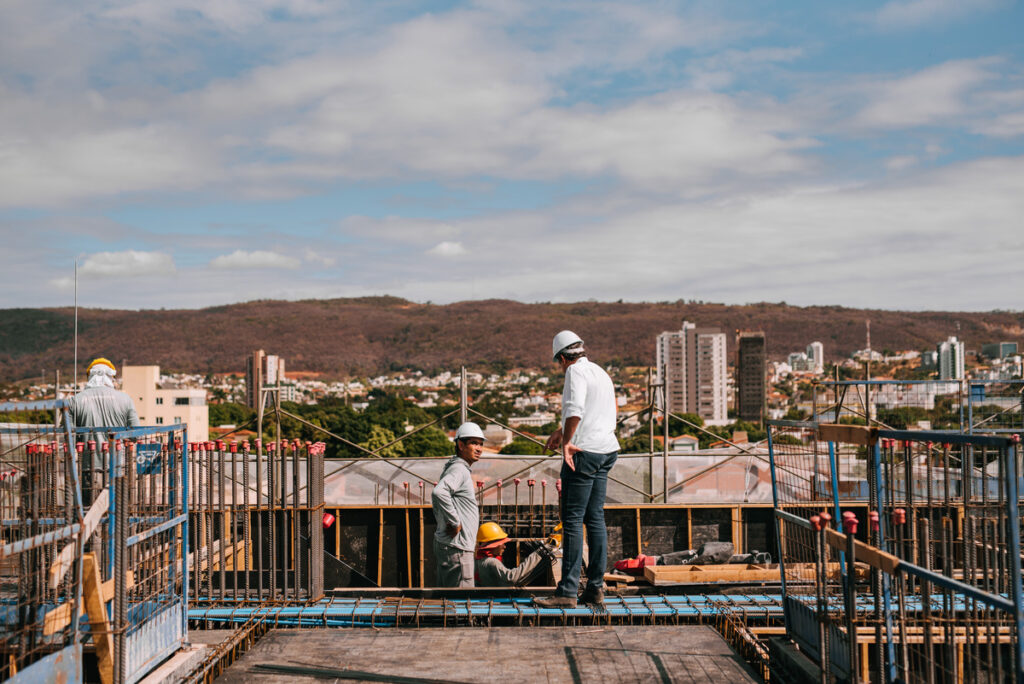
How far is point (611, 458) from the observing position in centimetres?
712

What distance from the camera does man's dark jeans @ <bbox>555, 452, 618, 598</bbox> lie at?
7.05 m

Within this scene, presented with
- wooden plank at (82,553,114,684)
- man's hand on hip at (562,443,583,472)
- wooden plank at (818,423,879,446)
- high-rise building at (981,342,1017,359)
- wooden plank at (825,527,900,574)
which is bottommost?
wooden plank at (82,553,114,684)

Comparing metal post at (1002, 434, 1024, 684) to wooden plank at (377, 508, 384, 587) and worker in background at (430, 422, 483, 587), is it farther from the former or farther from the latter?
wooden plank at (377, 508, 384, 587)

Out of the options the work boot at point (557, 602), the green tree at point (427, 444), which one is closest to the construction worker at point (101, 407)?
the work boot at point (557, 602)

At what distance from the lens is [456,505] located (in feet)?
26.9

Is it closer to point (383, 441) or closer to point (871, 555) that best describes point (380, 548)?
point (871, 555)

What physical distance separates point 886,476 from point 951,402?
1417 centimetres

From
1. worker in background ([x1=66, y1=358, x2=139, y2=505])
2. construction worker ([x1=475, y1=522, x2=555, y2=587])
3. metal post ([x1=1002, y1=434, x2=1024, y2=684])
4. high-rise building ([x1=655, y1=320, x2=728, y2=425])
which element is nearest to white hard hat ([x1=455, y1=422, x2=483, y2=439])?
construction worker ([x1=475, y1=522, x2=555, y2=587])

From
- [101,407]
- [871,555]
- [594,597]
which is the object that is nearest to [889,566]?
[871,555]

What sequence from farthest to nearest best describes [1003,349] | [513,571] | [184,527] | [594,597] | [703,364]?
1. [703,364]
2. [1003,349]
3. [513,571]
4. [594,597]
5. [184,527]

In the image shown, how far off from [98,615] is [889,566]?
14.2 ft

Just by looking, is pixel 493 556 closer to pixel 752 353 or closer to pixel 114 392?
pixel 114 392

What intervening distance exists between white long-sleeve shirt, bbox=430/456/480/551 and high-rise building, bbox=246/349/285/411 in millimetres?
9875

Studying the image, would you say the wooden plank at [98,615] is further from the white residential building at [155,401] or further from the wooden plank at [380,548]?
the white residential building at [155,401]
